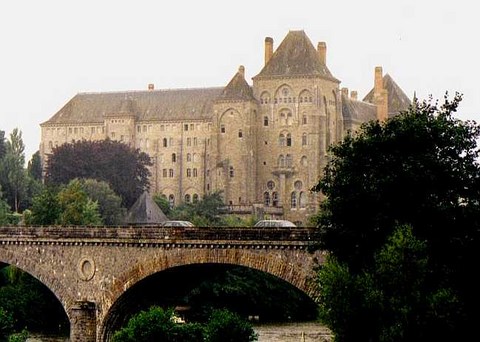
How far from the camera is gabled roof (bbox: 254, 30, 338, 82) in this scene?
16662 centimetres

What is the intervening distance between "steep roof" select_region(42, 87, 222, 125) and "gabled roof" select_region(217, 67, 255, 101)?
7.81 m

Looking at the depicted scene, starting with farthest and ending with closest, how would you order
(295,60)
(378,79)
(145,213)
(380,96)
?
(378,79) < (380,96) < (295,60) < (145,213)

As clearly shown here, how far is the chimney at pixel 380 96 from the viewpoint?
177000 millimetres

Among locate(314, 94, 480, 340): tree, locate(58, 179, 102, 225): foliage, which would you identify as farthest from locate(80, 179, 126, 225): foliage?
A: locate(314, 94, 480, 340): tree

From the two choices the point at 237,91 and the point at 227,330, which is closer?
the point at 227,330

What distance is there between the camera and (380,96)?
17788cm

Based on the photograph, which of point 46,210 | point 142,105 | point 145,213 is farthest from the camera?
point 142,105

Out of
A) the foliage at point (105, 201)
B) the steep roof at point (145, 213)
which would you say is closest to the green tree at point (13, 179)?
the foliage at point (105, 201)

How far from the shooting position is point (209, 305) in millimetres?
84188

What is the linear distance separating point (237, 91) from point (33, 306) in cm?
9861

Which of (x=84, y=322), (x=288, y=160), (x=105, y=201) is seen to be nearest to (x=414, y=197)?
(x=84, y=322)

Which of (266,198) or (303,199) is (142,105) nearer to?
(266,198)

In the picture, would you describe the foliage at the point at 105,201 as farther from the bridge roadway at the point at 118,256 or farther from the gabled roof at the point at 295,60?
the bridge roadway at the point at 118,256

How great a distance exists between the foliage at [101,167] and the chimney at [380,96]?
110 ft
